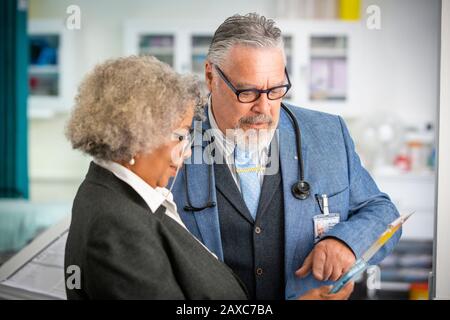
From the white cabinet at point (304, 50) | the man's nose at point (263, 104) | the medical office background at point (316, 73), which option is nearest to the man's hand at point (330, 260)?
the man's nose at point (263, 104)

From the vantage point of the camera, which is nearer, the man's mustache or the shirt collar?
the shirt collar

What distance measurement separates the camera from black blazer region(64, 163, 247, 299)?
2.98ft

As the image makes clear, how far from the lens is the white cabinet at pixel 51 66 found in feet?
11.7

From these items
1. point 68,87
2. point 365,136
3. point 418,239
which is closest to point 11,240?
point 68,87

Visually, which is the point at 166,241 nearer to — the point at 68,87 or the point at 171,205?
the point at 171,205

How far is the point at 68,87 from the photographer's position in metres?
3.58

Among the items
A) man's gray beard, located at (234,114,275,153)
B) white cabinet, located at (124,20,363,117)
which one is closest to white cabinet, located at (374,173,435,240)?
white cabinet, located at (124,20,363,117)

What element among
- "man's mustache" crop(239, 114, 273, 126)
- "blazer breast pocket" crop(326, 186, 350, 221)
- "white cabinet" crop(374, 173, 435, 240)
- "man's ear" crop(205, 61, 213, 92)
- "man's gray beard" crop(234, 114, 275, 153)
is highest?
"man's ear" crop(205, 61, 213, 92)

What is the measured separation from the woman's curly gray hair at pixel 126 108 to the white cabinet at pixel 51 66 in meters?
2.75

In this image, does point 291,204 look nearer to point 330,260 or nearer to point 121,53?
point 330,260

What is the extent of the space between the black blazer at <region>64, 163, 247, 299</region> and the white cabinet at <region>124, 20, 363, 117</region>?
2.36 m

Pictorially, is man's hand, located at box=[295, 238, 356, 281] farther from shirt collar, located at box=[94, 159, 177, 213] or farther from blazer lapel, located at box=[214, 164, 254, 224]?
shirt collar, located at box=[94, 159, 177, 213]

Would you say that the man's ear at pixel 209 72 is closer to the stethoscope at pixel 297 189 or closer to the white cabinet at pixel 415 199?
the stethoscope at pixel 297 189
